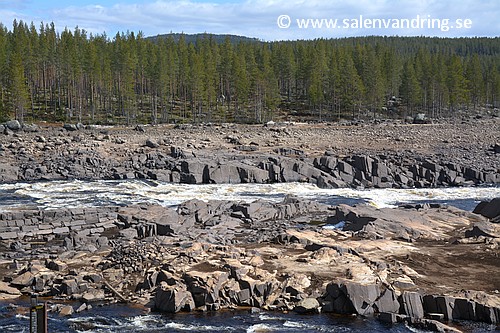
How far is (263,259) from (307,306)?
5.13m

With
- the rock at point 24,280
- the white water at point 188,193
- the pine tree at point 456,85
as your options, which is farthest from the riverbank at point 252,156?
the pine tree at point 456,85

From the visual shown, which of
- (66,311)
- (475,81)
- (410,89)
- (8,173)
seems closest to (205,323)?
(66,311)

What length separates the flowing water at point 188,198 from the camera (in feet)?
66.5

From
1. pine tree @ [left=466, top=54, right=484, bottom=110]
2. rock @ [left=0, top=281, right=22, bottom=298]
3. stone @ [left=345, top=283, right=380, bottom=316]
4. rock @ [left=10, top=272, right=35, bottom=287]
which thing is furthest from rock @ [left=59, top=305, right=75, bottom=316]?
pine tree @ [left=466, top=54, right=484, bottom=110]

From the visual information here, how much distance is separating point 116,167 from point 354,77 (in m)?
53.5

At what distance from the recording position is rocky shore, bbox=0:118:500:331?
22.2 m

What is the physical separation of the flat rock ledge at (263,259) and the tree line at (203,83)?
48300 mm

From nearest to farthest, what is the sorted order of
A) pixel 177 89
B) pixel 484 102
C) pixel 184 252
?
pixel 184 252, pixel 177 89, pixel 484 102

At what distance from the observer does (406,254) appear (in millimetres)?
27859

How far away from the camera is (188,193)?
4525 cm

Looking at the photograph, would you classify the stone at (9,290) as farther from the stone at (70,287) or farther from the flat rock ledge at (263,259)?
the stone at (70,287)

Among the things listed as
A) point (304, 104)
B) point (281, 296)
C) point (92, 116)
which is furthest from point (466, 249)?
point (304, 104)

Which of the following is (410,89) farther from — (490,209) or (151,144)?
(490,209)

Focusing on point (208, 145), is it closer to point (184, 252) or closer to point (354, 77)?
point (184, 252)
